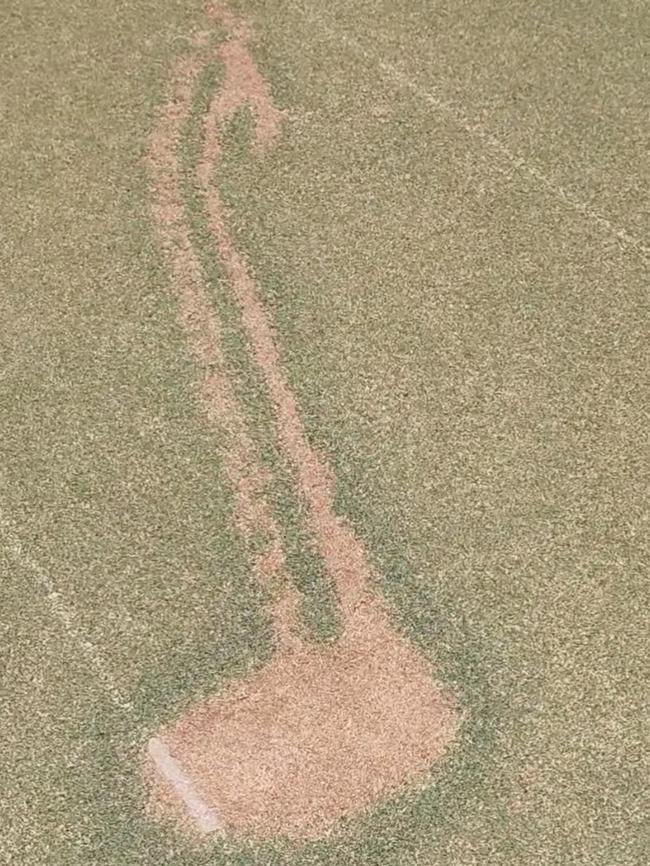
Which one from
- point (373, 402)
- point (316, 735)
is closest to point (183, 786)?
point (316, 735)

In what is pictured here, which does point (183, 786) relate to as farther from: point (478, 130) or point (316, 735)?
point (478, 130)

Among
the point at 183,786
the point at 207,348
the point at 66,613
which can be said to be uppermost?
the point at 207,348

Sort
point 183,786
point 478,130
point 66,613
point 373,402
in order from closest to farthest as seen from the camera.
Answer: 1. point 183,786
2. point 66,613
3. point 373,402
4. point 478,130

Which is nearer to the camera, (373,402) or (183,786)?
(183,786)

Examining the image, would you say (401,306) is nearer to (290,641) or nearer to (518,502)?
(518,502)

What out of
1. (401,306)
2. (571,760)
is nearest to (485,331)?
(401,306)

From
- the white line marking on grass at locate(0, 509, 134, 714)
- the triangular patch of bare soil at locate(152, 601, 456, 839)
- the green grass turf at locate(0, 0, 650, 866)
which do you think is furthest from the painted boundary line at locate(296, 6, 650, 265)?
the white line marking on grass at locate(0, 509, 134, 714)

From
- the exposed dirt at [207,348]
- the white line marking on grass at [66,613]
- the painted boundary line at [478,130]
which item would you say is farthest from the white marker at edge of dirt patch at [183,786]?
the painted boundary line at [478,130]
